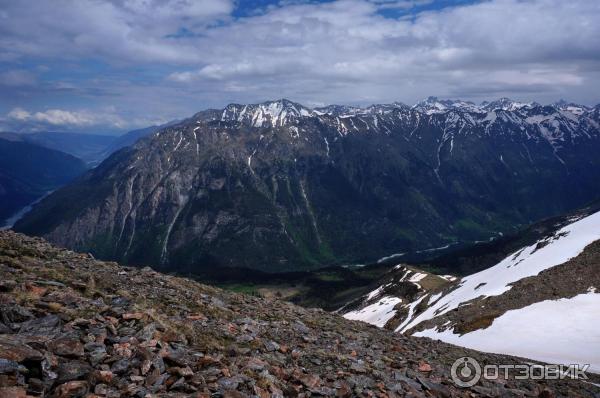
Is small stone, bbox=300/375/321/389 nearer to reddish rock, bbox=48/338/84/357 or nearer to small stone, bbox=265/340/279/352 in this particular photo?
small stone, bbox=265/340/279/352

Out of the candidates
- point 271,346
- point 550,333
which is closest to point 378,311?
point 550,333

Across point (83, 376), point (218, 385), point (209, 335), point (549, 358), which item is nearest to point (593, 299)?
point (549, 358)

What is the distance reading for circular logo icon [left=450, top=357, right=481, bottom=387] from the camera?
83.1 feet

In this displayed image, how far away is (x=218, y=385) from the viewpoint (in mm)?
15641

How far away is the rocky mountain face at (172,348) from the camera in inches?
559

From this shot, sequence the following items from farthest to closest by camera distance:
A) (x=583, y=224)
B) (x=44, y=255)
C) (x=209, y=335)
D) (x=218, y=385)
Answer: (x=583, y=224), (x=44, y=255), (x=209, y=335), (x=218, y=385)

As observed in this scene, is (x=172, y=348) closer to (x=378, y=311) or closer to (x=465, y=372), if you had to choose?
(x=465, y=372)

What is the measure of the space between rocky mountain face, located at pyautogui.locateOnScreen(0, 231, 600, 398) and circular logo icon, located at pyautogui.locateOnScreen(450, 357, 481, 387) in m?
0.49

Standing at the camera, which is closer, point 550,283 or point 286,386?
point 286,386

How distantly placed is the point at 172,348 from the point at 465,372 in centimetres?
1893

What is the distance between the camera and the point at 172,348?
1814 centimetres

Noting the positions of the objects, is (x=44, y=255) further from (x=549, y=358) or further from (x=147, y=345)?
(x=549, y=358)

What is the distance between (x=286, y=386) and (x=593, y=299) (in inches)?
2000

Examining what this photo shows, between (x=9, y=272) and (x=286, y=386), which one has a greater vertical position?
(x=9, y=272)
